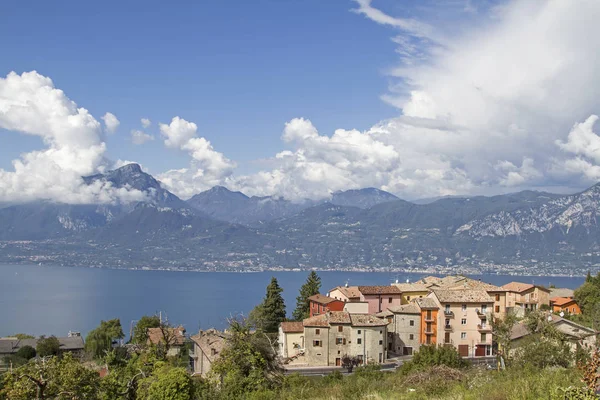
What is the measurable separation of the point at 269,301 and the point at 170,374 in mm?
33174

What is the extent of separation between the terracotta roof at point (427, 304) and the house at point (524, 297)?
32.6 ft

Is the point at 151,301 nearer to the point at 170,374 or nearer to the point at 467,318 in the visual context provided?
the point at 467,318

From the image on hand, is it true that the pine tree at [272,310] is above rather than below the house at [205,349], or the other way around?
above

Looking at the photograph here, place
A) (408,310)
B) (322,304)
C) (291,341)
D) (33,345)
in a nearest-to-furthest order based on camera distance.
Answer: (291,341), (408,310), (322,304), (33,345)

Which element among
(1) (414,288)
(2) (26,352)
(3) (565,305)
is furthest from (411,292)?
(2) (26,352)

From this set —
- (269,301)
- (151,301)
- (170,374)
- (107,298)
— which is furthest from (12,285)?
(170,374)

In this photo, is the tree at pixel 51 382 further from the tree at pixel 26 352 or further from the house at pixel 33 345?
the house at pixel 33 345

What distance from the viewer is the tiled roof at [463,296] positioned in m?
43.9

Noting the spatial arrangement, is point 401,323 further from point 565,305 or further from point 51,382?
point 51,382

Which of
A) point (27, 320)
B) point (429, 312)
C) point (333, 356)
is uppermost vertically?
→ point (429, 312)

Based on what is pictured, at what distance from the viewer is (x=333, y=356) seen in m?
40.0

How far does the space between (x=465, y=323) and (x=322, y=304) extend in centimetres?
1240

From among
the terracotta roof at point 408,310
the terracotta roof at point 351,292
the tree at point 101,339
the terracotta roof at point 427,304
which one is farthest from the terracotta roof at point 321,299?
the tree at point 101,339

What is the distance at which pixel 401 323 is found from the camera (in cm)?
4416
